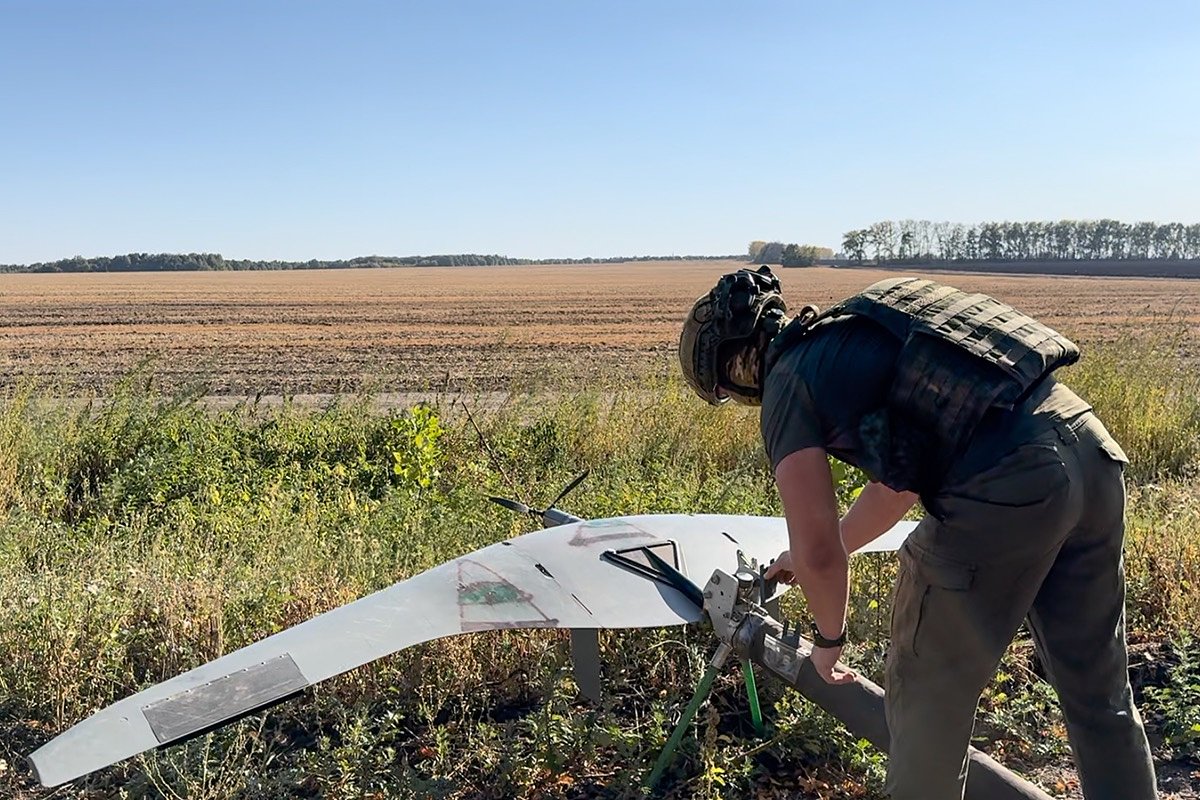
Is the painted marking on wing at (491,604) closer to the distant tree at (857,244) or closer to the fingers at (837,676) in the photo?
the fingers at (837,676)

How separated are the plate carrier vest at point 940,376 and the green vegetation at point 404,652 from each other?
132 centimetres

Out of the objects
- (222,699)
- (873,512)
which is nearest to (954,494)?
(873,512)

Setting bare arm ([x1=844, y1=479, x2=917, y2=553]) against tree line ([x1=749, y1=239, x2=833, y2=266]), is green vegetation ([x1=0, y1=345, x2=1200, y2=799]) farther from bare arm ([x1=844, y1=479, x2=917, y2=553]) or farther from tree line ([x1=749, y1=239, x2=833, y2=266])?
tree line ([x1=749, y1=239, x2=833, y2=266])

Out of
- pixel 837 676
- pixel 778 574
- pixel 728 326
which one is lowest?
pixel 837 676

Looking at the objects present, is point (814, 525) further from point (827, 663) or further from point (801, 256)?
point (801, 256)

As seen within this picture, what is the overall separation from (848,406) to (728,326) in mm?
449

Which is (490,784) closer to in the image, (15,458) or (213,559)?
(213,559)

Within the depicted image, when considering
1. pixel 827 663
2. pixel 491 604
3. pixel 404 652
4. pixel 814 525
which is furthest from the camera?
pixel 404 652

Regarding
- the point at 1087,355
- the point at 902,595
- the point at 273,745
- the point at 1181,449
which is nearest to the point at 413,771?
the point at 273,745

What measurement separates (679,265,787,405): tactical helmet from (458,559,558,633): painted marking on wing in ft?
2.96

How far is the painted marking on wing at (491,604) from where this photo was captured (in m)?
2.69

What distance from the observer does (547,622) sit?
8.96ft

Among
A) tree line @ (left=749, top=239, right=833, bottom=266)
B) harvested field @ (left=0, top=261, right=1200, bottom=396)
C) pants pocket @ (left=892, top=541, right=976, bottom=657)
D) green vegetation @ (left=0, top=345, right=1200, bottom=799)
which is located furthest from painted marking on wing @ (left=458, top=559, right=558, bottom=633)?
tree line @ (left=749, top=239, right=833, bottom=266)

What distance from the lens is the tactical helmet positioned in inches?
91.7
